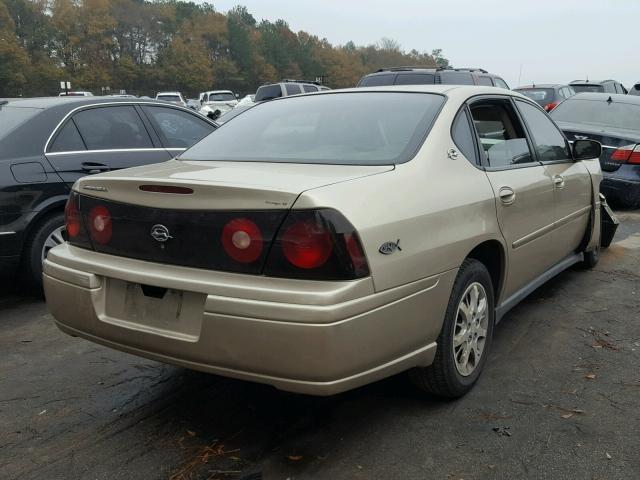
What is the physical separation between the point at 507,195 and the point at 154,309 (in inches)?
77.0

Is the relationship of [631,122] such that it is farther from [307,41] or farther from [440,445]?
[307,41]

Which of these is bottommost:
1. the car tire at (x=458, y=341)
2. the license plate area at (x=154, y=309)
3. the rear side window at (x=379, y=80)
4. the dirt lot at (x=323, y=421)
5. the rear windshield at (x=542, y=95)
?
the dirt lot at (x=323, y=421)

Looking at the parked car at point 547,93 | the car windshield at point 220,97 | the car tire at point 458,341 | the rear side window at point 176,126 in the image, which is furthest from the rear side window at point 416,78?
the car windshield at point 220,97

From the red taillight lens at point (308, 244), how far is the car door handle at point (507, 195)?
1379 mm

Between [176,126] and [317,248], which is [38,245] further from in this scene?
[317,248]

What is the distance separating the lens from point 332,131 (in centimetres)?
334

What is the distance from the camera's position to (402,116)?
330 cm

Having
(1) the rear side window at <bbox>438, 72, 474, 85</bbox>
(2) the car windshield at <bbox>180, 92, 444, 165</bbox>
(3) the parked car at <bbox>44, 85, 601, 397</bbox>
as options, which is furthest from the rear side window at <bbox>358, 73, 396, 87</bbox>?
(3) the parked car at <bbox>44, 85, 601, 397</bbox>

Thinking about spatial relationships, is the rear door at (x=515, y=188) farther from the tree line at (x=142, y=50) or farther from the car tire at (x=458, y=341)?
the tree line at (x=142, y=50)

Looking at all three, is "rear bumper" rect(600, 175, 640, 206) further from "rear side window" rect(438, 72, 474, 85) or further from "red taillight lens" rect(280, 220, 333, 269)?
"red taillight lens" rect(280, 220, 333, 269)

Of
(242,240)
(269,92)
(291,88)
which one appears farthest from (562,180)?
(269,92)

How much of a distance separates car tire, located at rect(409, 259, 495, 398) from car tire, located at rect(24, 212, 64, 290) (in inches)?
125

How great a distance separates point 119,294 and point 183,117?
12.0 feet

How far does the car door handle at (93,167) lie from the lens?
5.06 meters
